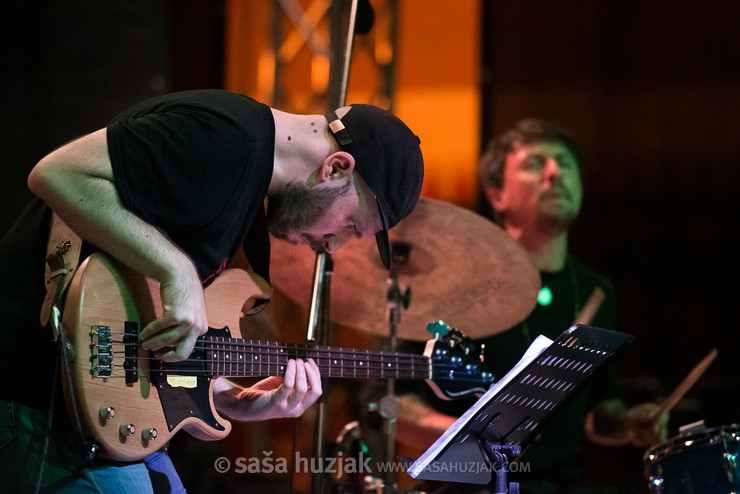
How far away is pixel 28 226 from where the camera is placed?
183 cm

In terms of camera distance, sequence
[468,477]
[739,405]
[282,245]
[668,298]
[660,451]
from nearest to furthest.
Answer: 1. [468,477]
2. [660,451]
3. [282,245]
4. [739,405]
5. [668,298]

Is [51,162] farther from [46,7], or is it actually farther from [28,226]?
[46,7]

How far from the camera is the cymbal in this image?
263 cm

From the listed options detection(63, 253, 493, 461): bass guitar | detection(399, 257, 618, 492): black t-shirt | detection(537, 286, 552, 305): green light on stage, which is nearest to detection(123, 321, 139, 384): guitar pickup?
detection(63, 253, 493, 461): bass guitar

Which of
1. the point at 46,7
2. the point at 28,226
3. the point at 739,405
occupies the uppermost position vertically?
the point at 46,7

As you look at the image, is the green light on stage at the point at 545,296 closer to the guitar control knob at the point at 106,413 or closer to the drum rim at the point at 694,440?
the drum rim at the point at 694,440

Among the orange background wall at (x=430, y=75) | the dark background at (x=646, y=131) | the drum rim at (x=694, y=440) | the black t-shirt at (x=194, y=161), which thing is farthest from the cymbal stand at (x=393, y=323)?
the dark background at (x=646, y=131)

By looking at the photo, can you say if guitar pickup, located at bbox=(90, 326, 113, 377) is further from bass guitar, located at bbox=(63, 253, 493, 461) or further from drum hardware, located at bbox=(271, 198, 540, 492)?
drum hardware, located at bbox=(271, 198, 540, 492)

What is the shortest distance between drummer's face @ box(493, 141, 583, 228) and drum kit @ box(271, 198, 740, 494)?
2.77ft

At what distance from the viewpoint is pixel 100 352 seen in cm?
167

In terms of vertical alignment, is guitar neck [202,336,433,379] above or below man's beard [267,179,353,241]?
below

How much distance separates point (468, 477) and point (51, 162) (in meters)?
1.23

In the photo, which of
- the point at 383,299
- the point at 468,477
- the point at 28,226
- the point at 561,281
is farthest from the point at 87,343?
the point at 561,281

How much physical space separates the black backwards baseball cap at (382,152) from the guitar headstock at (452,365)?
24.7 inches
